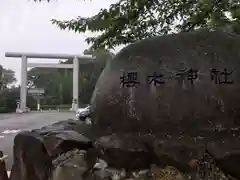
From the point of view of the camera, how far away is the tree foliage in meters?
4.95

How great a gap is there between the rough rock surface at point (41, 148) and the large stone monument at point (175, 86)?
0.91 ft

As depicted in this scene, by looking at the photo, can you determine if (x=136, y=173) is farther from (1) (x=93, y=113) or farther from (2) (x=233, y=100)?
(2) (x=233, y=100)

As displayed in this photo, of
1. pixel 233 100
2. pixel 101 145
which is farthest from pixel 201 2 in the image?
pixel 101 145

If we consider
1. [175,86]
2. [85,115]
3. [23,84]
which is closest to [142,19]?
[175,86]

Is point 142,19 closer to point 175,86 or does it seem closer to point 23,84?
point 175,86

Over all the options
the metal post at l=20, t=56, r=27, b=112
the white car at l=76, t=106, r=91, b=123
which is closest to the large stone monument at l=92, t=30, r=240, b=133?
the white car at l=76, t=106, r=91, b=123

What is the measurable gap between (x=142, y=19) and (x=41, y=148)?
2.87 meters

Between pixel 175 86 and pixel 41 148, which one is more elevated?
pixel 175 86

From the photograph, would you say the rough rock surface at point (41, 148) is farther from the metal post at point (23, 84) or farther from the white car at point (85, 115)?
the metal post at point (23, 84)

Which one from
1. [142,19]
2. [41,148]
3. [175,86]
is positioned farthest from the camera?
[142,19]

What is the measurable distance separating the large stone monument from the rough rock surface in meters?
0.28

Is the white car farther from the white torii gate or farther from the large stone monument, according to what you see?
the white torii gate

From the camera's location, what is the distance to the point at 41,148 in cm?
308

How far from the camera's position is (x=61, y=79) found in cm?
3359
